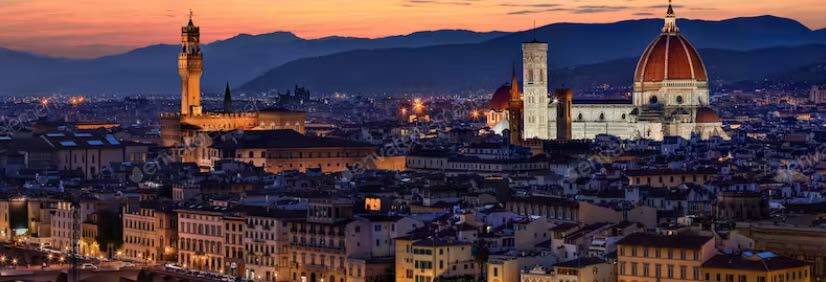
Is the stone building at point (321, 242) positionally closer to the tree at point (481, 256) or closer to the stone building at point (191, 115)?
the tree at point (481, 256)

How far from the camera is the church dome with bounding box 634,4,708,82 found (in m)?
128

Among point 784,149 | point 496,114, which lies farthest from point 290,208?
point 496,114

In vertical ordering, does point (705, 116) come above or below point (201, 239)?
above

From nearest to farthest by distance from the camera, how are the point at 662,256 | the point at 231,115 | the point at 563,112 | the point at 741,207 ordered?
the point at 662,256 → the point at 741,207 → the point at 231,115 → the point at 563,112

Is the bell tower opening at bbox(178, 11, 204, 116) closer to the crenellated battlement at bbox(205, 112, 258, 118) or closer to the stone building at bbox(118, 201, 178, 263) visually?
the crenellated battlement at bbox(205, 112, 258, 118)

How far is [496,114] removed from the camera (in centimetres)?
15100

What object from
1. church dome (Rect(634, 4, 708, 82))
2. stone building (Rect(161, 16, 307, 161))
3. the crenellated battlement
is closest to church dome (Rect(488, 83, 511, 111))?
church dome (Rect(634, 4, 708, 82))

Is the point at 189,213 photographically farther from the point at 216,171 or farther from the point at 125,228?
the point at 216,171

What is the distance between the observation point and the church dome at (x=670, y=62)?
127562mm

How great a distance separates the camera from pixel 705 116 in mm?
125125

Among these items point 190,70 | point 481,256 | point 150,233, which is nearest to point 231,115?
point 190,70

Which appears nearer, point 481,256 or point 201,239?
point 481,256

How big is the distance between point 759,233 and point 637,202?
39.3ft

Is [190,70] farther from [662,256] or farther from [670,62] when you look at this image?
[662,256]
